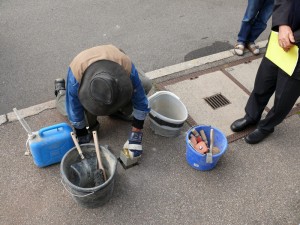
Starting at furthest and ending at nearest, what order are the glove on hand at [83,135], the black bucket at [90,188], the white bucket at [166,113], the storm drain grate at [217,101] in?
the storm drain grate at [217,101] < the white bucket at [166,113] < the glove on hand at [83,135] < the black bucket at [90,188]

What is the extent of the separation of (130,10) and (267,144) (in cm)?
335

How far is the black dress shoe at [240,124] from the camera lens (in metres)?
3.26

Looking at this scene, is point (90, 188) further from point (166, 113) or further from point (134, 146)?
point (166, 113)

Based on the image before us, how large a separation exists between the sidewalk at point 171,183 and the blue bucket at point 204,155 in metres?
0.09

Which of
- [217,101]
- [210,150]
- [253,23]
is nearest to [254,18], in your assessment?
[253,23]

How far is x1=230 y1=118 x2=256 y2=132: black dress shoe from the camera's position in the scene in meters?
3.26

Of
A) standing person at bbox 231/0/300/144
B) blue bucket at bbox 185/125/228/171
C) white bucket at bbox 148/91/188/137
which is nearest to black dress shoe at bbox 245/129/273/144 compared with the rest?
standing person at bbox 231/0/300/144

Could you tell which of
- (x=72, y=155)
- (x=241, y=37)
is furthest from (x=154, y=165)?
(x=241, y=37)

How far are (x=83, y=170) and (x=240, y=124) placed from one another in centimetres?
176

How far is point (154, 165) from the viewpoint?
117 inches

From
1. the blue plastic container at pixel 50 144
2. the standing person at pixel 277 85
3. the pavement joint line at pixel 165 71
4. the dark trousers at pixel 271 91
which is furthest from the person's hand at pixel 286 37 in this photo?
the blue plastic container at pixel 50 144

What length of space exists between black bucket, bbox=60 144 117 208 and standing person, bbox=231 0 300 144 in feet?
4.90

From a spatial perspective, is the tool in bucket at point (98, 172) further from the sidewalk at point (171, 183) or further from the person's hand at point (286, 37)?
the person's hand at point (286, 37)

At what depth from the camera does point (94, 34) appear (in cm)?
464
